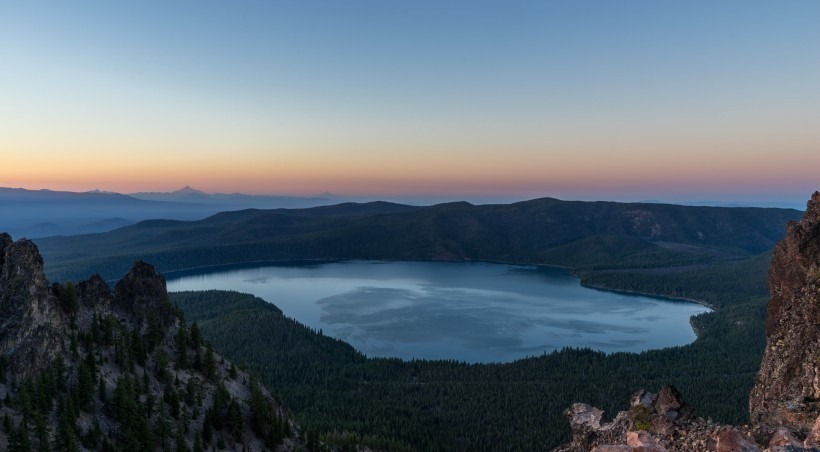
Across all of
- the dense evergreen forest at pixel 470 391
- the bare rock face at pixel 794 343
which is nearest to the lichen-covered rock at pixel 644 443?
the bare rock face at pixel 794 343

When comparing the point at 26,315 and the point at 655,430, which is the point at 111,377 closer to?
the point at 26,315

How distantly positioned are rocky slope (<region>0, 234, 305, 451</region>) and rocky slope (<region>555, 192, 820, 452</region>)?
4666 centimetres

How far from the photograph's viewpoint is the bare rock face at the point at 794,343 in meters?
36.4

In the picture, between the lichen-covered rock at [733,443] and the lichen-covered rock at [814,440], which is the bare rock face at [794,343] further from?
the lichen-covered rock at [733,443]

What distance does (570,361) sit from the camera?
7618 inches

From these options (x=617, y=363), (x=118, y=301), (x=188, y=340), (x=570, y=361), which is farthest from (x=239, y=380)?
(x=617, y=363)

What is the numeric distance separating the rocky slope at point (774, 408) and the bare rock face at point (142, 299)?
215 ft

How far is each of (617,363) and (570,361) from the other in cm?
1808

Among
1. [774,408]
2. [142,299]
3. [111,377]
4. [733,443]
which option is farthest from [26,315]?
[774,408]

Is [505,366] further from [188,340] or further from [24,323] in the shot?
[24,323]

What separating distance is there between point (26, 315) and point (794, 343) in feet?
269

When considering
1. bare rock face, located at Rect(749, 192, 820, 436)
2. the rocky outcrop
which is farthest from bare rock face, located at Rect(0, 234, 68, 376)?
bare rock face, located at Rect(749, 192, 820, 436)

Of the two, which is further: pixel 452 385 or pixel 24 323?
pixel 452 385

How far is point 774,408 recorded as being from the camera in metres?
38.4
